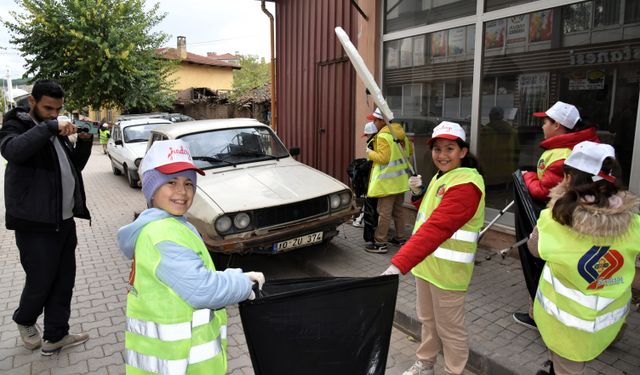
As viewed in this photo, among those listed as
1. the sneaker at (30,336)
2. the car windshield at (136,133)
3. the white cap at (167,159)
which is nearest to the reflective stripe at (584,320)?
the white cap at (167,159)

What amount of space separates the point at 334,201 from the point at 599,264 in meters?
3.36

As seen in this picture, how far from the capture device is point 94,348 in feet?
12.0

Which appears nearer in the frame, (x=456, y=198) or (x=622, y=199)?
(x=622, y=199)

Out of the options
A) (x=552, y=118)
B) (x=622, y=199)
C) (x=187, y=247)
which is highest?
(x=552, y=118)

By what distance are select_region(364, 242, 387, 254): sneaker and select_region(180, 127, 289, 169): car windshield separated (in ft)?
5.60

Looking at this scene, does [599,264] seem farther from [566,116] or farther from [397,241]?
[397,241]

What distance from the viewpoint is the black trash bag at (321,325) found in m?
1.89

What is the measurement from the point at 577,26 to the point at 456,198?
3.60 m

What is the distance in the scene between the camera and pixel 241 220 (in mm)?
4621

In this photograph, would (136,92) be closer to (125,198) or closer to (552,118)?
(125,198)

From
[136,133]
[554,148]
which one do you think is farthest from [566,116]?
[136,133]

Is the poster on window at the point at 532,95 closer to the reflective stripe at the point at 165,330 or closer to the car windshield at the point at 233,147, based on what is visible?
the car windshield at the point at 233,147

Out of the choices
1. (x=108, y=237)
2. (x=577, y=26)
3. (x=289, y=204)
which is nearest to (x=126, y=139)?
(x=108, y=237)

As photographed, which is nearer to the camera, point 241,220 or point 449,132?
point 449,132
